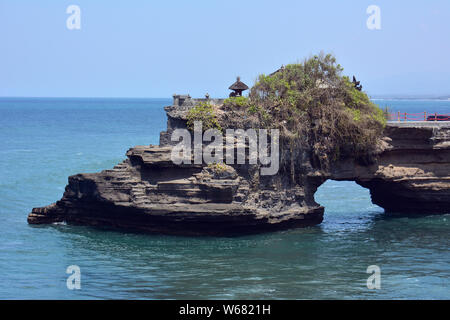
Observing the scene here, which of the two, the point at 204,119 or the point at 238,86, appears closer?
the point at 204,119

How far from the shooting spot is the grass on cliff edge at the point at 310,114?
109 feet

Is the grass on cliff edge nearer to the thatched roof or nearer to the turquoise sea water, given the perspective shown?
the thatched roof

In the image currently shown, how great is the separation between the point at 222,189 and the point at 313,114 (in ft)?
20.7

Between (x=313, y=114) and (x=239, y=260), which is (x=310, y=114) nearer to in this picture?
(x=313, y=114)

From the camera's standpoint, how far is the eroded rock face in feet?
105

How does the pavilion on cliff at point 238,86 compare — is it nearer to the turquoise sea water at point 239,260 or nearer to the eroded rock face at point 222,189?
the eroded rock face at point 222,189

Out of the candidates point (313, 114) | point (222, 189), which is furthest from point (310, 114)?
point (222, 189)

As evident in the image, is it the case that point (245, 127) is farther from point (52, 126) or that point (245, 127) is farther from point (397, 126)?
point (52, 126)

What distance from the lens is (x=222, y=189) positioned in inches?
1243

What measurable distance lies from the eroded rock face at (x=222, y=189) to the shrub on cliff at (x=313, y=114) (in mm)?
792

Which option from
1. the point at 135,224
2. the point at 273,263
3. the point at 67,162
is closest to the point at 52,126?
the point at 67,162

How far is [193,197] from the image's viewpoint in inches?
1258

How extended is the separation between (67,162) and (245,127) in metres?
30.8

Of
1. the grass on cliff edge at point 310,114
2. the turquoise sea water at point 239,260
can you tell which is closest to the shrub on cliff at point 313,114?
the grass on cliff edge at point 310,114
